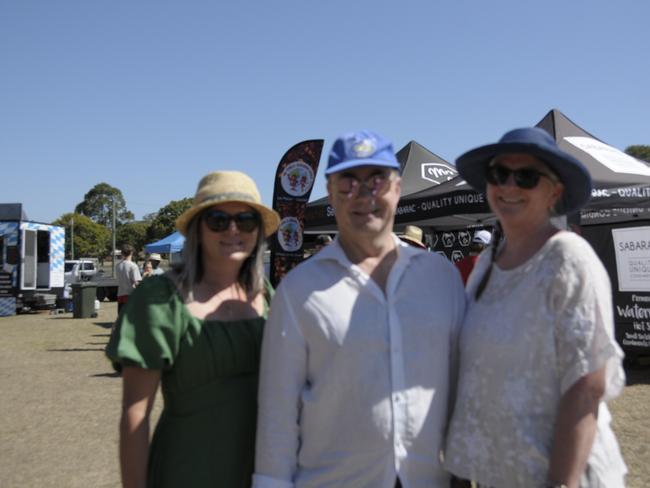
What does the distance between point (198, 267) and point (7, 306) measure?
19525mm

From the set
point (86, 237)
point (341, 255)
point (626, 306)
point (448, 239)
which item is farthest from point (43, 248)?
point (86, 237)

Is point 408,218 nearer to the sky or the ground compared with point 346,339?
nearer to the sky

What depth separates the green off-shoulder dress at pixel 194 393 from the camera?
1.92 meters

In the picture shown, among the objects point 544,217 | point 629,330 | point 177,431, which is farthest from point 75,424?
point 629,330

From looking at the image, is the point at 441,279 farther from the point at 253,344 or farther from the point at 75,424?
the point at 75,424

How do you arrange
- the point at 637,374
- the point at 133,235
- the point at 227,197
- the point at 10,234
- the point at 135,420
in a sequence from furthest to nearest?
1. the point at 133,235
2. the point at 10,234
3. the point at 637,374
4. the point at 227,197
5. the point at 135,420

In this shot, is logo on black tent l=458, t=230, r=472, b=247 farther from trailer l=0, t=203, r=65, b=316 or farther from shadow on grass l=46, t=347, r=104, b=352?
trailer l=0, t=203, r=65, b=316

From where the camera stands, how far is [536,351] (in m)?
1.66

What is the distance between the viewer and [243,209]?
218 centimetres

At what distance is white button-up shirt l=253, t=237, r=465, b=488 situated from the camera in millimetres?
1787

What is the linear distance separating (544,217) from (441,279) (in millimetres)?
372

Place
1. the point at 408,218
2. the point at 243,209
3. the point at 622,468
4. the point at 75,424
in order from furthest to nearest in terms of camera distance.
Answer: the point at 408,218 < the point at 75,424 < the point at 243,209 < the point at 622,468

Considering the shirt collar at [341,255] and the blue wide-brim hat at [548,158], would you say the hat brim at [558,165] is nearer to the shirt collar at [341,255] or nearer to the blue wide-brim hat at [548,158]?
the blue wide-brim hat at [548,158]

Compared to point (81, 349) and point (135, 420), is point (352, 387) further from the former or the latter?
point (81, 349)
